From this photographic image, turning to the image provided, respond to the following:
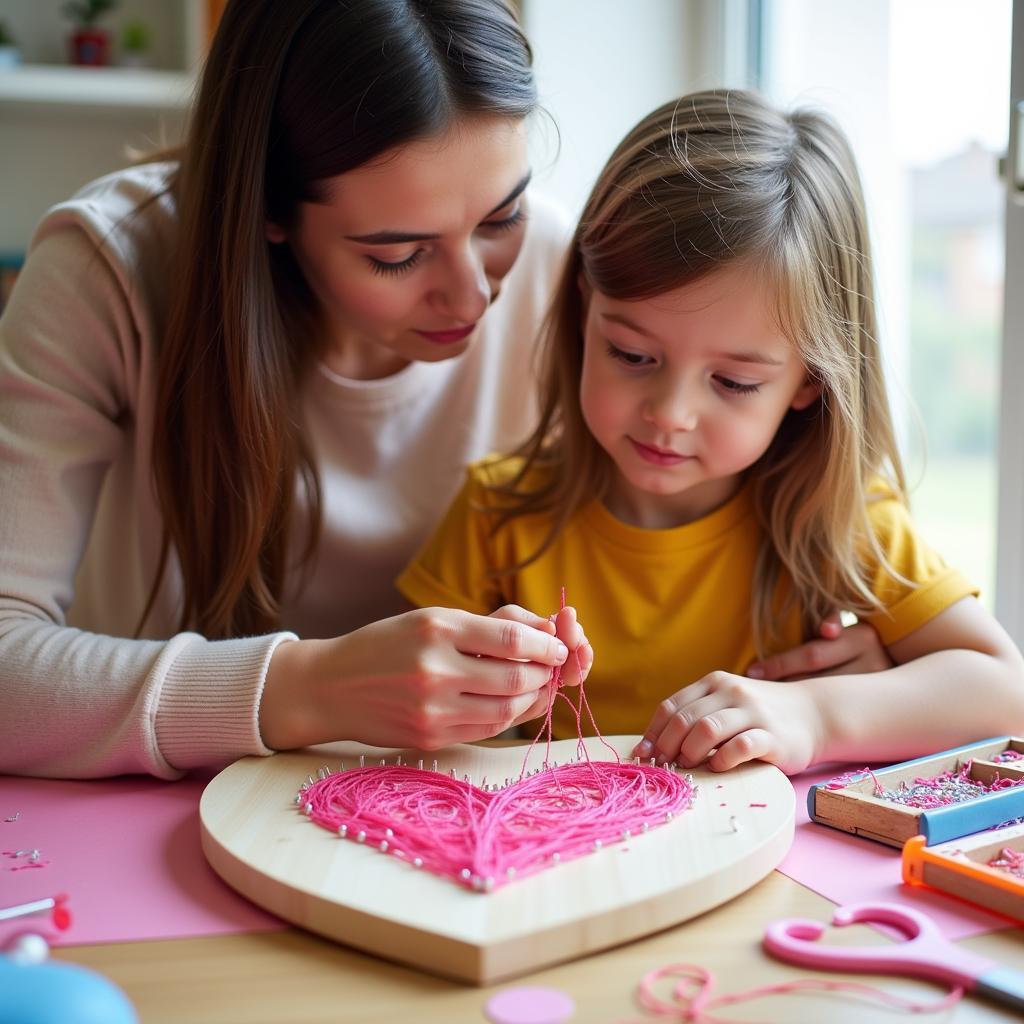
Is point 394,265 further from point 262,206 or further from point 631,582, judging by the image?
point 631,582

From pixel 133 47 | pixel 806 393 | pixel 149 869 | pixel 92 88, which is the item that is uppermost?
pixel 133 47

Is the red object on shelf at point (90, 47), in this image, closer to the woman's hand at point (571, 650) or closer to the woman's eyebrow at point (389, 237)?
the woman's eyebrow at point (389, 237)

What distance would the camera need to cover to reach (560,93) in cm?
210

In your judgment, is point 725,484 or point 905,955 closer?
point 905,955

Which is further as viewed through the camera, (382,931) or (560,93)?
(560,93)

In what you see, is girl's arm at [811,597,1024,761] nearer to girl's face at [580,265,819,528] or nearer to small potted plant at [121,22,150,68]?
girl's face at [580,265,819,528]

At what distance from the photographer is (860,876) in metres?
0.83

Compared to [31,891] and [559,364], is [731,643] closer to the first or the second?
[559,364]

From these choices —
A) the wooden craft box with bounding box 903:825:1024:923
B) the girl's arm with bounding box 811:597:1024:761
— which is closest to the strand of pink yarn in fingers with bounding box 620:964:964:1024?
the wooden craft box with bounding box 903:825:1024:923

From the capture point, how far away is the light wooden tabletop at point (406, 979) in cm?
65

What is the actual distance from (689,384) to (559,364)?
0.86ft

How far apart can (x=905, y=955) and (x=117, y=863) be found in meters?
0.56

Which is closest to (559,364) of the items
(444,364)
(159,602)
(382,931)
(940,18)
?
(444,364)

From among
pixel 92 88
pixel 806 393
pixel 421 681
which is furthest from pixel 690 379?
pixel 92 88
